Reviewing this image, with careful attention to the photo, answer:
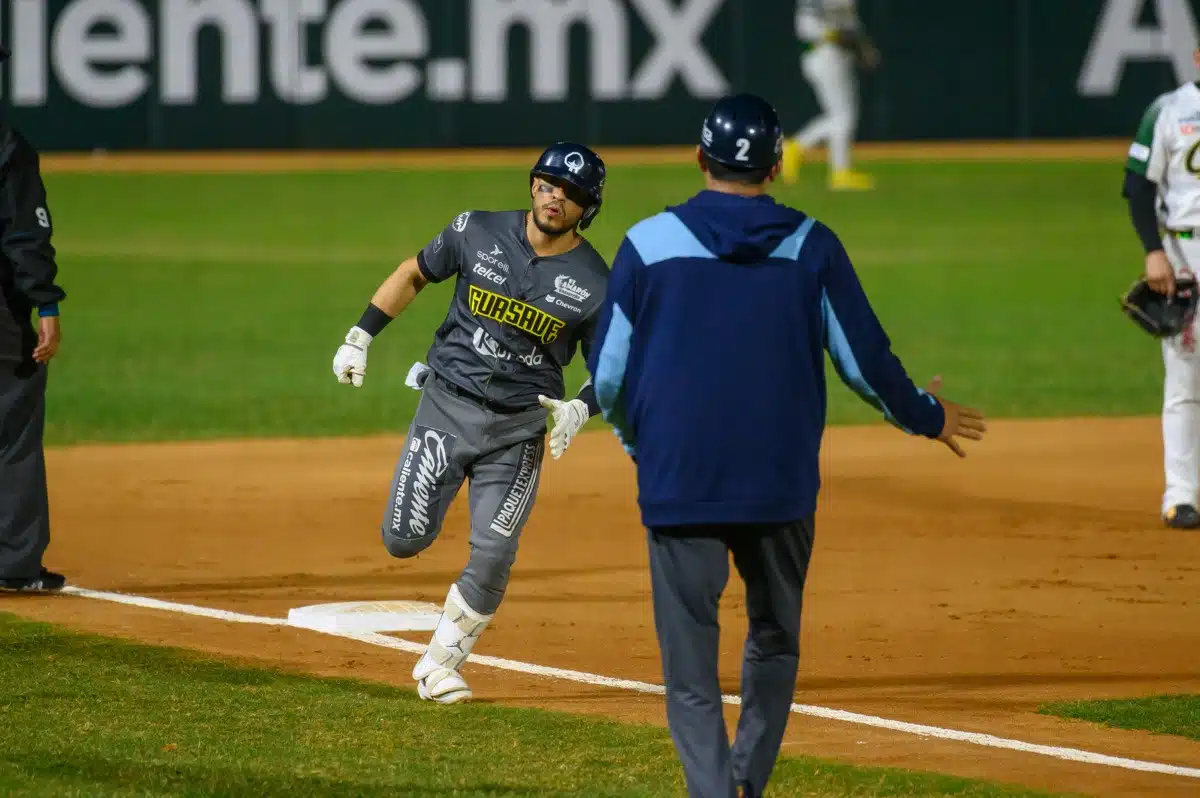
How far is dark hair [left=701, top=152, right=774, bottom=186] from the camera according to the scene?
5.16m

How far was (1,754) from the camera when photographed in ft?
20.4

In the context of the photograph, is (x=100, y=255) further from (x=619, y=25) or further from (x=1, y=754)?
(x=1, y=754)

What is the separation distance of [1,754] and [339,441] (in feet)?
24.6

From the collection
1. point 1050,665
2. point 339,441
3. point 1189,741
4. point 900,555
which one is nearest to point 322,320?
point 339,441

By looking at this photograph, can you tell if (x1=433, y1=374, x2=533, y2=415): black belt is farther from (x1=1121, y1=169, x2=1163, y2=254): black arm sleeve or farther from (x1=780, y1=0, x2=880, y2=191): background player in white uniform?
(x1=780, y1=0, x2=880, y2=191): background player in white uniform

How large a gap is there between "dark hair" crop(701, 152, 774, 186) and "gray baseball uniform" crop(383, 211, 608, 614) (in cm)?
193

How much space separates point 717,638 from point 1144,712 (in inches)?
91.8

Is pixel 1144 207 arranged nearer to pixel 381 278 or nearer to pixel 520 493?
pixel 520 493

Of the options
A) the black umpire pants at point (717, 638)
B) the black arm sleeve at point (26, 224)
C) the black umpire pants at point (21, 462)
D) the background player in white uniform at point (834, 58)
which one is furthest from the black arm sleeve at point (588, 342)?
the background player in white uniform at point (834, 58)

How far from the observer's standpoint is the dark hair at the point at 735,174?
5160 millimetres

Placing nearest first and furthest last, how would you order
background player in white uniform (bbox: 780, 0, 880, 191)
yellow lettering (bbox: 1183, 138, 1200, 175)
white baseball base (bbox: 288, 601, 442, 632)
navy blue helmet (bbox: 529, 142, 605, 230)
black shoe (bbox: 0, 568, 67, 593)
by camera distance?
navy blue helmet (bbox: 529, 142, 605, 230) < white baseball base (bbox: 288, 601, 442, 632) < black shoe (bbox: 0, 568, 67, 593) < yellow lettering (bbox: 1183, 138, 1200, 175) < background player in white uniform (bbox: 780, 0, 880, 191)

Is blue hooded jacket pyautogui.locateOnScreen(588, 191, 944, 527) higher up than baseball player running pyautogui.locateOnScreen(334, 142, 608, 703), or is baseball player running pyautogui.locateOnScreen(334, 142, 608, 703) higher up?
blue hooded jacket pyautogui.locateOnScreen(588, 191, 944, 527)

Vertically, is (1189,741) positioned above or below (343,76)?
above

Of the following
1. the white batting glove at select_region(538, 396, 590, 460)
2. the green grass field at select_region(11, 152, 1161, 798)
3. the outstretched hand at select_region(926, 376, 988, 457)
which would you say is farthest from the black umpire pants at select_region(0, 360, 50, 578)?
the outstretched hand at select_region(926, 376, 988, 457)
